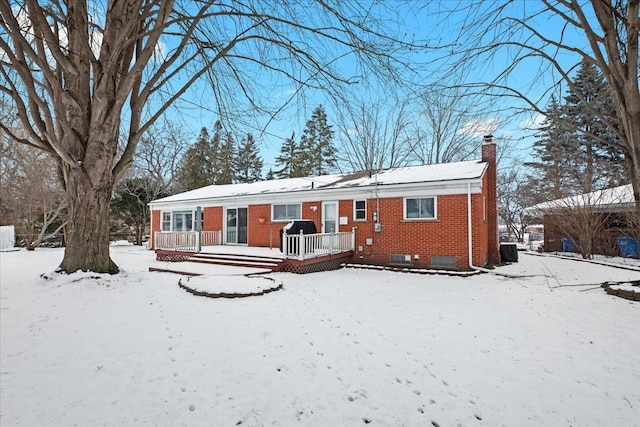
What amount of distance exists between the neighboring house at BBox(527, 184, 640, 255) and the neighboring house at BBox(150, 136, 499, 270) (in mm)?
5092

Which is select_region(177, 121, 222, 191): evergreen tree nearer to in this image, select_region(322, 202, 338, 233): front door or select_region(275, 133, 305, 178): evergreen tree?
select_region(275, 133, 305, 178): evergreen tree

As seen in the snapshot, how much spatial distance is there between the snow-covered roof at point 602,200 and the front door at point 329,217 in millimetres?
11605

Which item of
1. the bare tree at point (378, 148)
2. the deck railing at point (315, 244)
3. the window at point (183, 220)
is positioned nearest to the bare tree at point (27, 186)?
the window at point (183, 220)

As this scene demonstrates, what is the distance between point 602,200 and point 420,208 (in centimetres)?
1112

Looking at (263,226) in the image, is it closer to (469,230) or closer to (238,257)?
(238,257)

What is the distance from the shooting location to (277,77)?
6117 millimetres

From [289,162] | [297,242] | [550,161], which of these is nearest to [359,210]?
[297,242]

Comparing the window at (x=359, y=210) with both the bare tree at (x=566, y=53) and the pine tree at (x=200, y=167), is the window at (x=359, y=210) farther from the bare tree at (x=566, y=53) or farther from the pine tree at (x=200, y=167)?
the pine tree at (x=200, y=167)

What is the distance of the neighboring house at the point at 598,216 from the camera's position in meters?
14.9

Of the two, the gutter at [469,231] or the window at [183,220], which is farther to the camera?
the window at [183,220]

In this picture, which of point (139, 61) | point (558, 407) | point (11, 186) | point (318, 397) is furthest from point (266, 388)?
point (11, 186)

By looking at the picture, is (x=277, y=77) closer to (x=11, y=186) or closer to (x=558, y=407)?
(x=558, y=407)

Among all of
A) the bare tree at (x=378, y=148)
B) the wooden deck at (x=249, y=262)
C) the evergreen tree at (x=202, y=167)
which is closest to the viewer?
the wooden deck at (x=249, y=262)

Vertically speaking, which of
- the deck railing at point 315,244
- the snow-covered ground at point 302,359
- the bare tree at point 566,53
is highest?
the bare tree at point 566,53
